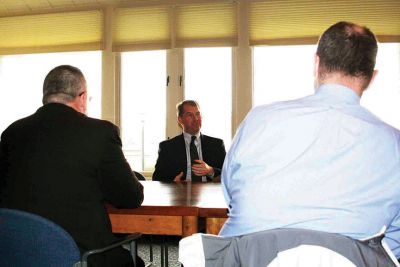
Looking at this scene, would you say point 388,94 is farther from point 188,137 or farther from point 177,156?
point 177,156

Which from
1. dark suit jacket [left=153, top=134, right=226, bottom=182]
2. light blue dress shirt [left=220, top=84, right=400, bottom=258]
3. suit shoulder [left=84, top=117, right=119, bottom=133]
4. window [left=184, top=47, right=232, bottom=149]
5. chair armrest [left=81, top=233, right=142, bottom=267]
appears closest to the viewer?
light blue dress shirt [left=220, top=84, right=400, bottom=258]

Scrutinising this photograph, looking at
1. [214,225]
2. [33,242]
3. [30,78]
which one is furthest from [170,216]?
[30,78]

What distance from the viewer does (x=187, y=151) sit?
3449 millimetres

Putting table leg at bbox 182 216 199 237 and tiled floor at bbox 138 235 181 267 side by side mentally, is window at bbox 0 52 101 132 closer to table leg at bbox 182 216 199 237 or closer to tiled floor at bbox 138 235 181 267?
tiled floor at bbox 138 235 181 267

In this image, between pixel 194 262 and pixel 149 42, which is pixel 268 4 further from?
pixel 194 262

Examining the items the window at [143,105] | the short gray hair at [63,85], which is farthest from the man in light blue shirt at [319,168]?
the window at [143,105]

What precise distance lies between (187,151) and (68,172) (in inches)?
78.3

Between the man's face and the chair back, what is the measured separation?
222cm

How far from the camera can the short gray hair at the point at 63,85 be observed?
1.66 meters

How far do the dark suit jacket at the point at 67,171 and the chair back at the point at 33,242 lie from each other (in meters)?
0.17

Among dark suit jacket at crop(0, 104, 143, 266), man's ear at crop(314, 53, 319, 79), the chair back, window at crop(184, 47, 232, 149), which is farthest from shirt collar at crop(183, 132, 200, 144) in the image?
man's ear at crop(314, 53, 319, 79)

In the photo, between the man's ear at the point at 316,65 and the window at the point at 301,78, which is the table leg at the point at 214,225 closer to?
the man's ear at the point at 316,65

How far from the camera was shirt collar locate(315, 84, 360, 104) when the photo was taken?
109 cm

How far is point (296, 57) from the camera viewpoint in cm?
455
